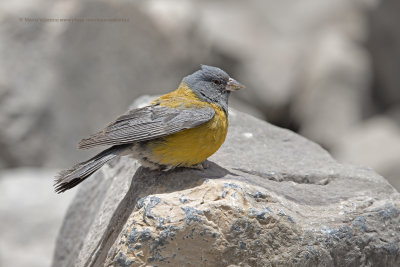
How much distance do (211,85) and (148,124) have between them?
0.79 m

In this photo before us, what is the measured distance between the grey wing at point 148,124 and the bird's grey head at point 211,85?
0.32 meters

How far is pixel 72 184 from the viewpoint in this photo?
4.44 m

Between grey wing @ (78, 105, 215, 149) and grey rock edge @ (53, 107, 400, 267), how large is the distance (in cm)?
34

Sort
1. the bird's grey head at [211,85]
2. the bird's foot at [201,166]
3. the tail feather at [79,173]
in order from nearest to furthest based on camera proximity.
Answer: the tail feather at [79,173], the bird's foot at [201,166], the bird's grey head at [211,85]

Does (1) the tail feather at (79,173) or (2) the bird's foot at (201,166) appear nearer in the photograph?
(1) the tail feather at (79,173)

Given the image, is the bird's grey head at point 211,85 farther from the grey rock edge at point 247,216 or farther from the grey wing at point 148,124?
the grey rock edge at point 247,216

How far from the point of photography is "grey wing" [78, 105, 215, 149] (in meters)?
4.52

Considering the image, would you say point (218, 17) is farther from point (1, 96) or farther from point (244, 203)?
point (244, 203)

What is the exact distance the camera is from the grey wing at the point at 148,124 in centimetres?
452

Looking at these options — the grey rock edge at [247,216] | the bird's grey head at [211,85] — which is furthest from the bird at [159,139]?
the bird's grey head at [211,85]

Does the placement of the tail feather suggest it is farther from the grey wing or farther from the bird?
the grey wing

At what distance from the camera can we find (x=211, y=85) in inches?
203

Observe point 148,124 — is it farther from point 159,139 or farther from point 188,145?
point 188,145

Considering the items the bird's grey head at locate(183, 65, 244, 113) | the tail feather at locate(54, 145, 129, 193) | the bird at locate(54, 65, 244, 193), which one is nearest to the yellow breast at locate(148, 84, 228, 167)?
the bird at locate(54, 65, 244, 193)
